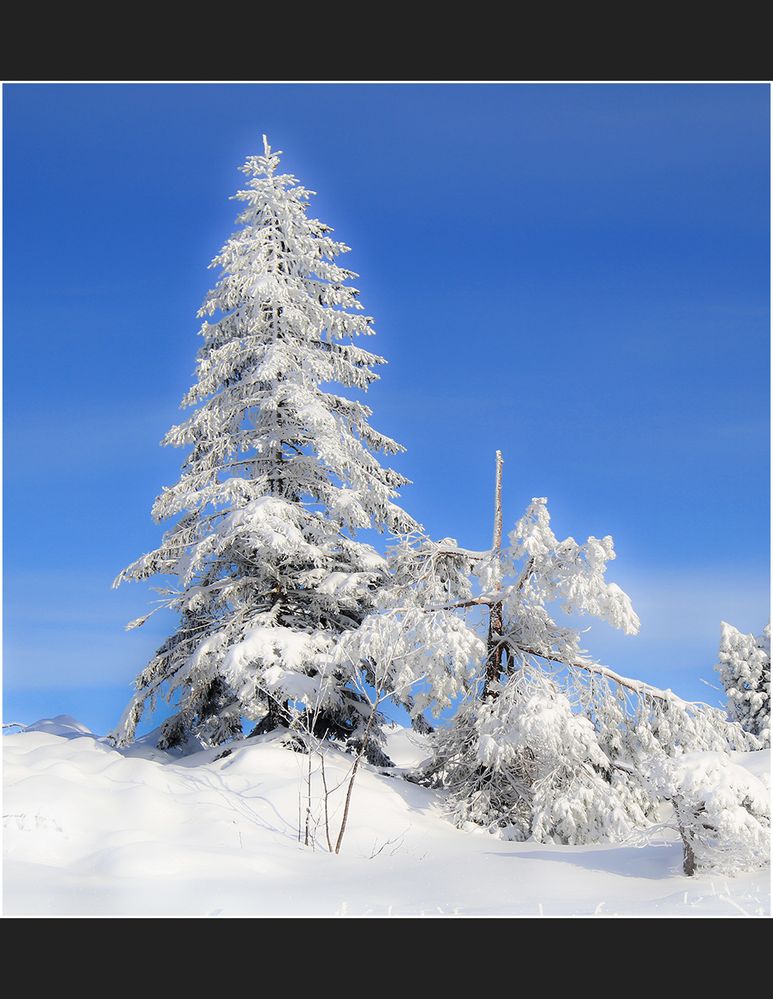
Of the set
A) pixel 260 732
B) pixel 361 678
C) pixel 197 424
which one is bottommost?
pixel 260 732

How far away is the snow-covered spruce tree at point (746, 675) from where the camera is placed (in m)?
31.0

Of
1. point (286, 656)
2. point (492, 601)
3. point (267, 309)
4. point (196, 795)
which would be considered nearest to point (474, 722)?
point (492, 601)

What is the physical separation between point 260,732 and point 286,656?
8.58 feet

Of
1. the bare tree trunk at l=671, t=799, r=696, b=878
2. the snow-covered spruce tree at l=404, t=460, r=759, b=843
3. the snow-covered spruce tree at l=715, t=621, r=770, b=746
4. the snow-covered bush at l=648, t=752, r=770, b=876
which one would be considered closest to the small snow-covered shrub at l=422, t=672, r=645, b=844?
the snow-covered spruce tree at l=404, t=460, r=759, b=843

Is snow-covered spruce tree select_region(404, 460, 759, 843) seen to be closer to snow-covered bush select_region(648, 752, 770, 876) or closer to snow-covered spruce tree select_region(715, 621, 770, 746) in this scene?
snow-covered bush select_region(648, 752, 770, 876)

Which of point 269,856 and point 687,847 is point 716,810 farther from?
point 269,856

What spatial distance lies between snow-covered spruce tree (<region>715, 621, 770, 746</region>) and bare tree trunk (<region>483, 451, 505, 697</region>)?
1806cm

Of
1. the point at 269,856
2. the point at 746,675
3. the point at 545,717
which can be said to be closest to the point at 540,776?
the point at 545,717

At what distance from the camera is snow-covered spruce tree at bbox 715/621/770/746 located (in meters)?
31.0

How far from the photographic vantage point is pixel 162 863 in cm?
1009

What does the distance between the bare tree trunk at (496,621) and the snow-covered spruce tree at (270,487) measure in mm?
2263

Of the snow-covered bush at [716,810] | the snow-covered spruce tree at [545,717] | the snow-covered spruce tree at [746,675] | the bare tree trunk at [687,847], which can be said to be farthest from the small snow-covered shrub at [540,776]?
the snow-covered spruce tree at [746,675]

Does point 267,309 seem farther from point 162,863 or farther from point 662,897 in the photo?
point 662,897

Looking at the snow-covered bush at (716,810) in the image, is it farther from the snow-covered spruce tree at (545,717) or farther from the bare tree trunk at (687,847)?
the snow-covered spruce tree at (545,717)
